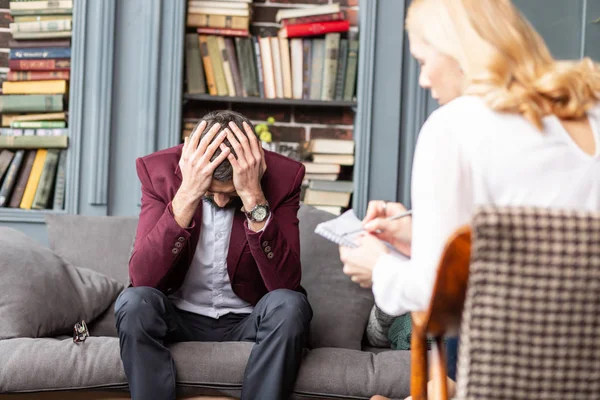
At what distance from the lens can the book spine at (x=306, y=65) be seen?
10.7ft

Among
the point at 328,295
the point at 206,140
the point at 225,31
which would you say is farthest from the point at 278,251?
the point at 225,31

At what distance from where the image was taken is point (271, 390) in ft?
6.59

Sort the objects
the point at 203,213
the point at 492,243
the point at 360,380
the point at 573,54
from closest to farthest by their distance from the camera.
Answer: the point at 492,243 → the point at 360,380 → the point at 203,213 → the point at 573,54

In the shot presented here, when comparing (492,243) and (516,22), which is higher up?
(516,22)

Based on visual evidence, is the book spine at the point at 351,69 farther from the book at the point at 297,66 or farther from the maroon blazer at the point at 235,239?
the maroon blazer at the point at 235,239

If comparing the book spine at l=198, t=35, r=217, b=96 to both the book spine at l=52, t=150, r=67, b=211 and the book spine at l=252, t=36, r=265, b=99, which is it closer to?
the book spine at l=252, t=36, r=265, b=99

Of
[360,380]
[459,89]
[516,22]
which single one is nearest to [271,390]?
[360,380]

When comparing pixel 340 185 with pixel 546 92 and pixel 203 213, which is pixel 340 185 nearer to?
pixel 203 213

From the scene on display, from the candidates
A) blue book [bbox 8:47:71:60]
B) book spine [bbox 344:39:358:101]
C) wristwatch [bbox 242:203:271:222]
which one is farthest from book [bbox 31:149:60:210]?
wristwatch [bbox 242:203:271:222]

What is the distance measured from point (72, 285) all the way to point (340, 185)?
1.26m

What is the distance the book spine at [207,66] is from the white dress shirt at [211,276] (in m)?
1.09

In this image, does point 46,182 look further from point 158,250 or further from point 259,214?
point 259,214

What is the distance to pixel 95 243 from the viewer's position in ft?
8.96

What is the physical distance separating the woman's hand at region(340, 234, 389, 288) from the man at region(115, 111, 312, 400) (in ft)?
2.52
